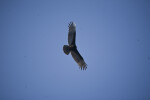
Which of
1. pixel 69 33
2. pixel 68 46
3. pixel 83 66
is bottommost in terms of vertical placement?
pixel 83 66

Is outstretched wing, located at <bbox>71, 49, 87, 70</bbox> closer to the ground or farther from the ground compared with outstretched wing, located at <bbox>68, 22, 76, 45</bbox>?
closer to the ground

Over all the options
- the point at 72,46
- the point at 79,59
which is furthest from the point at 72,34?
A: the point at 79,59

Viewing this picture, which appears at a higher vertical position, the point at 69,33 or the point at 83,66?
the point at 69,33

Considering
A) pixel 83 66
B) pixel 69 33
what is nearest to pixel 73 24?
pixel 69 33

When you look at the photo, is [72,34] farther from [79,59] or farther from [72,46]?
[79,59]

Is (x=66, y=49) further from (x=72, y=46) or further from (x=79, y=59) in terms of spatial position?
(x=79, y=59)

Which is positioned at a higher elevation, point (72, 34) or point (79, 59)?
point (72, 34)

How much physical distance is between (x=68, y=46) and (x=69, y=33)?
1100 millimetres

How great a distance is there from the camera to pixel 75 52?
14062 millimetres

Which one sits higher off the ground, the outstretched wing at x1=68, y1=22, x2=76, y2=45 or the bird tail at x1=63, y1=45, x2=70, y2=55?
the outstretched wing at x1=68, y1=22, x2=76, y2=45

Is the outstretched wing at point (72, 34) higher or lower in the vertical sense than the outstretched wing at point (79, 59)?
higher

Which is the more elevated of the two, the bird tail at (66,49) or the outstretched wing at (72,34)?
the outstretched wing at (72,34)

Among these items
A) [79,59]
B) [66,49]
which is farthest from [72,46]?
[79,59]

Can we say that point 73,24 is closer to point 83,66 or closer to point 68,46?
point 68,46
